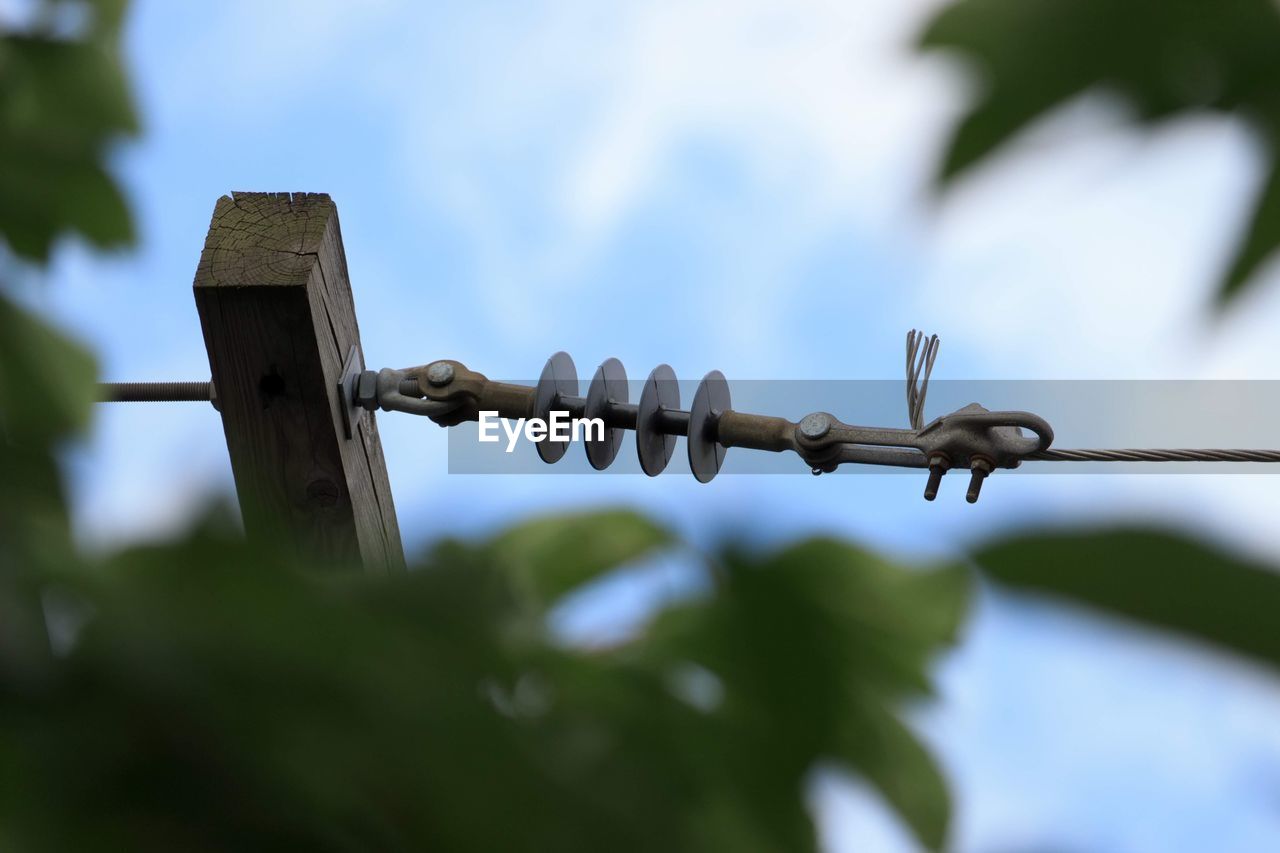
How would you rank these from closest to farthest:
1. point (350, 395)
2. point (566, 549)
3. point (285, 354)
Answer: point (566, 549) < point (285, 354) < point (350, 395)

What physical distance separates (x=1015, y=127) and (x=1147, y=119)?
0.02 m

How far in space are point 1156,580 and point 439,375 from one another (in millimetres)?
2010

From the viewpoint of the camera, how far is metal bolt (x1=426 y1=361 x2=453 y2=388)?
2174 millimetres

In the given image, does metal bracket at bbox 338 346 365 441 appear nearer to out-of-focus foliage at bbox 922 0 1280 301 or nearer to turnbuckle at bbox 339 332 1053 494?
turnbuckle at bbox 339 332 1053 494

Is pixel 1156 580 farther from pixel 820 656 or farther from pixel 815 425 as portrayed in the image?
pixel 815 425

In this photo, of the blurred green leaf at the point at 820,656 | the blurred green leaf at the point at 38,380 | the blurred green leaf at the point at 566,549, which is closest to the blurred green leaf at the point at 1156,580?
the blurred green leaf at the point at 820,656

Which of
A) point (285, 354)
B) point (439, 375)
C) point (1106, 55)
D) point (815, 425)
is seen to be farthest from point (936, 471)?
point (1106, 55)

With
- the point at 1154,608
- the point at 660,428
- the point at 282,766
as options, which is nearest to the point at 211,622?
the point at 282,766

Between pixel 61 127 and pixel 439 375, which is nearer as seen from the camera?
pixel 61 127

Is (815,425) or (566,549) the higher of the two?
(566,549)

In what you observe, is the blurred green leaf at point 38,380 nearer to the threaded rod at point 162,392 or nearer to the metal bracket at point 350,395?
the metal bracket at point 350,395

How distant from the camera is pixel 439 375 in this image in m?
2.18

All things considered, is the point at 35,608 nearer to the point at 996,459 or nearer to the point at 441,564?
the point at 441,564

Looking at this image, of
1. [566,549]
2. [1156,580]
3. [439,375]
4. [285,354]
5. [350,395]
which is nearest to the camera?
[1156,580]
